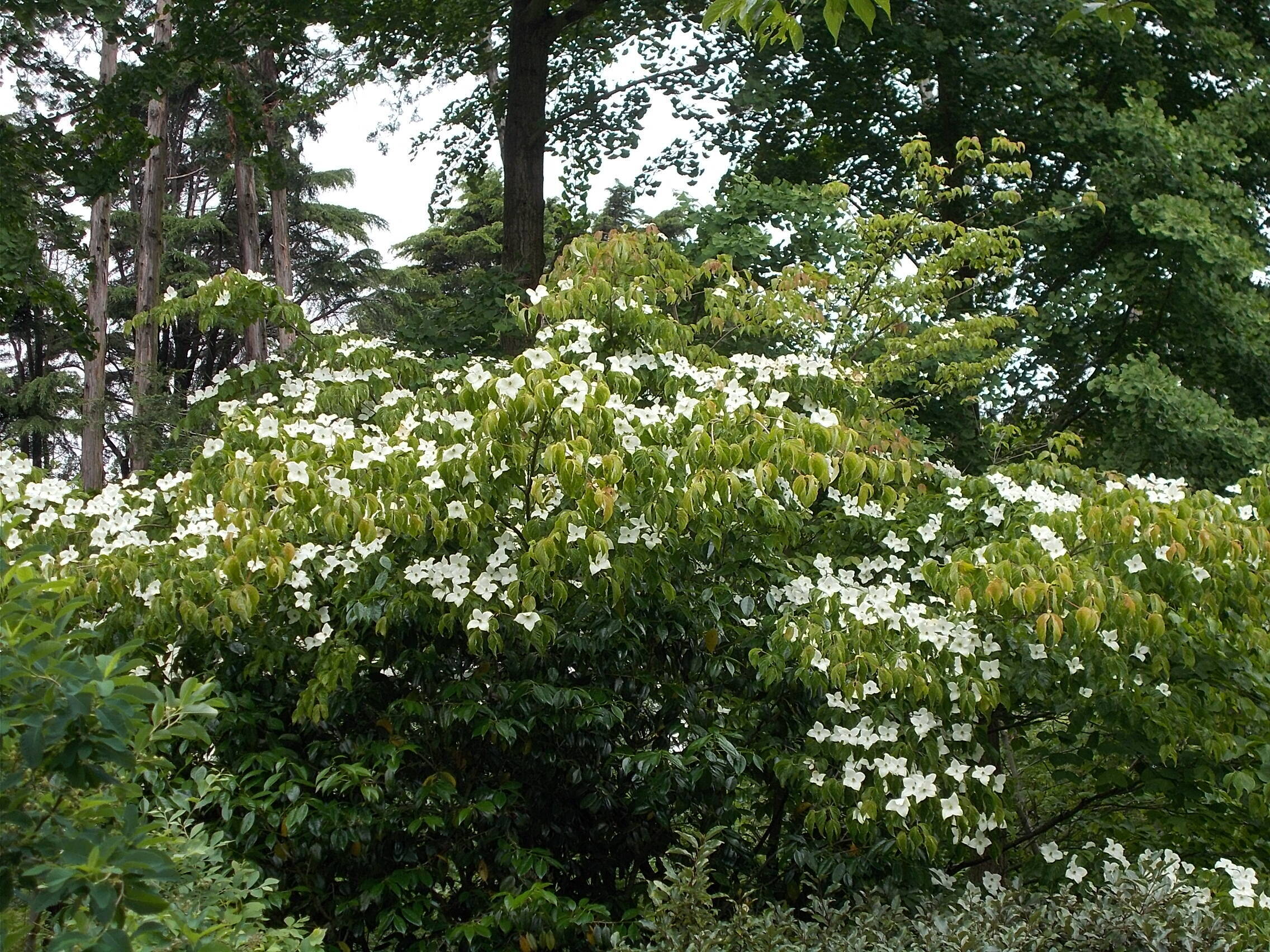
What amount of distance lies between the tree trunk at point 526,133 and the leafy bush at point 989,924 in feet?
20.0

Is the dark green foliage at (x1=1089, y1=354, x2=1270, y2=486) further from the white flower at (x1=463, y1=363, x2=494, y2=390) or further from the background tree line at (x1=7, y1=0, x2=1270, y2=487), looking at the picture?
the white flower at (x1=463, y1=363, x2=494, y2=390)

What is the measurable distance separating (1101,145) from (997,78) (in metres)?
1.04

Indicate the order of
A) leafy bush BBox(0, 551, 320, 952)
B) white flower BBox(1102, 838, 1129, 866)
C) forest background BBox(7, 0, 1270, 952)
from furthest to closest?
white flower BBox(1102, 838, 1129, 866) → forest background BBox(7, 0, 1270, 952) → leafy bush BBox(0, 551, 320, 952)

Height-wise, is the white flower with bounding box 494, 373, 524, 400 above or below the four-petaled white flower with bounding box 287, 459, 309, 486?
above

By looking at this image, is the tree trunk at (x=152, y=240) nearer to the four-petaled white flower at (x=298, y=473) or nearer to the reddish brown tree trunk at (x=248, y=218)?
the reddish brown tree trunk at (x=248, y=218)

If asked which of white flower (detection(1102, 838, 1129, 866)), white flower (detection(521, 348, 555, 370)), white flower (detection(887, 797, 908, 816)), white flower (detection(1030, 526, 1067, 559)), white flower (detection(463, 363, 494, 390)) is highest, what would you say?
white flower (detection(521, 348, 555, 370))

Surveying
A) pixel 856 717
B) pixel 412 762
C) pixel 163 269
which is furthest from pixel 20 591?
pixel 163 269

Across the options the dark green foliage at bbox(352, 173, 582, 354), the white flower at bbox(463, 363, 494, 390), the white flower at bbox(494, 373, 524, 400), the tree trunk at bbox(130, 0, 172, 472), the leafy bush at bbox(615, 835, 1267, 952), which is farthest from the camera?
the tree trunk at bbox(130, 0, 172, 472)

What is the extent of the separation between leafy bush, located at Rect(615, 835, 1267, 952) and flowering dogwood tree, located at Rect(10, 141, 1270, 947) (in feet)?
0.78

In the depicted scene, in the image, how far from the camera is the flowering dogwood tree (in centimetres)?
375

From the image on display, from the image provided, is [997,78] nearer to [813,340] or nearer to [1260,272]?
[1260,272]

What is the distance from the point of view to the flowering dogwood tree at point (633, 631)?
12.3 feet

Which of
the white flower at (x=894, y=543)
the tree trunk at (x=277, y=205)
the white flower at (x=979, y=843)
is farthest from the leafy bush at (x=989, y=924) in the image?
the tree trunk at (x=277, y=205)

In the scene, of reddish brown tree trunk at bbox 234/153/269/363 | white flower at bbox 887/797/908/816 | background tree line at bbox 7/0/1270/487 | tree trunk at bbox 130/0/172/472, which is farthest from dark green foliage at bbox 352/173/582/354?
white flower at bbox 887/797/908/816
